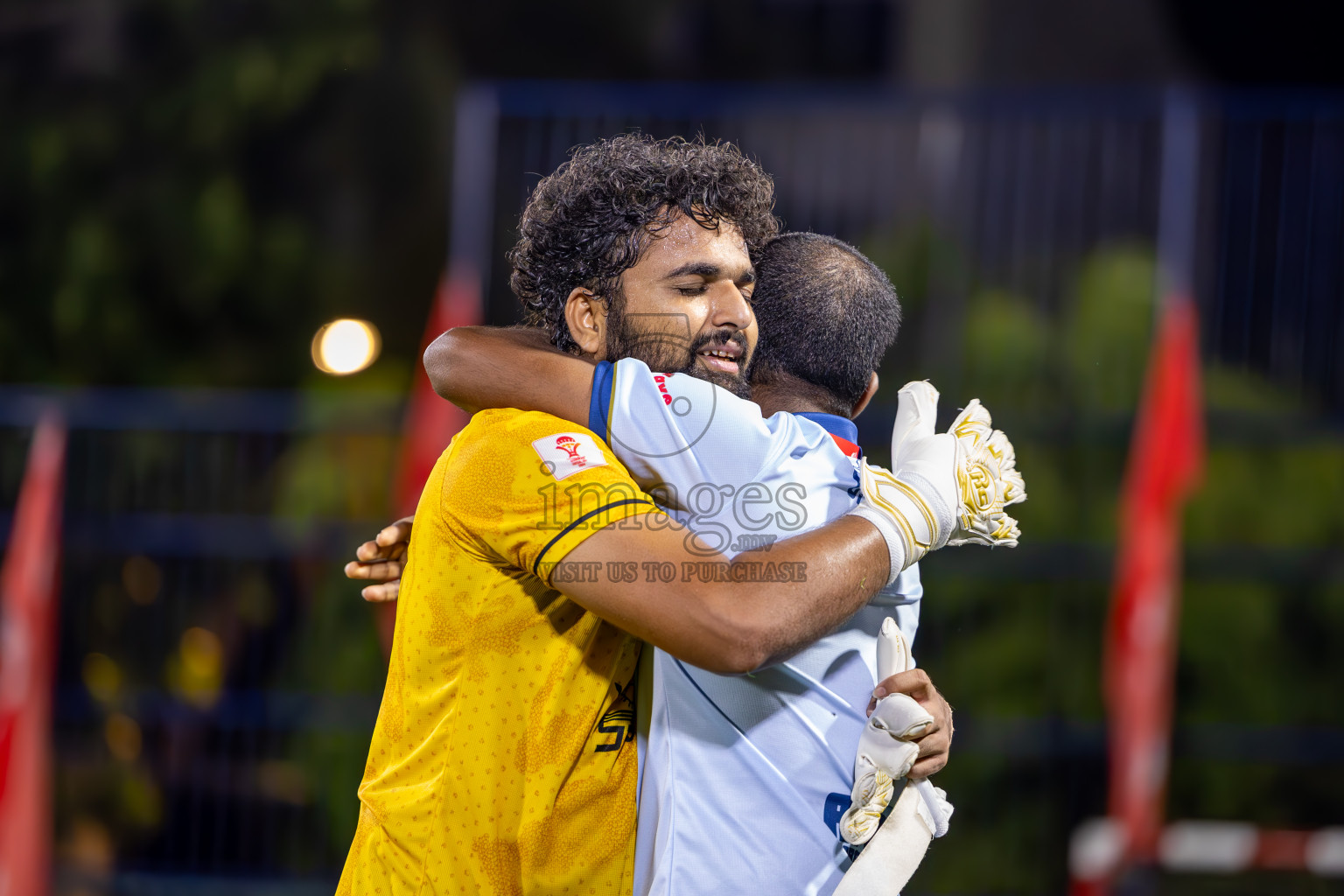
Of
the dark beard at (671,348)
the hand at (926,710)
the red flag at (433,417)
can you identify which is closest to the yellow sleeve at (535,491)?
the dark beard at (671,348)

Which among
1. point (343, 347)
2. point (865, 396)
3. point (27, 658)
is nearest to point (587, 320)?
point (865, 396)

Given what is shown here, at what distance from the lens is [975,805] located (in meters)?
4.97

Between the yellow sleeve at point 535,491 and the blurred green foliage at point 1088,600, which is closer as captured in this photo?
the yellow sleeve at point 535,491

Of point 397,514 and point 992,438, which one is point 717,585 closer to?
point 992,438

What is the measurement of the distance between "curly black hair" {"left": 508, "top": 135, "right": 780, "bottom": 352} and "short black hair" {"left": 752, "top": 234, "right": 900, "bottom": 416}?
0.11 m

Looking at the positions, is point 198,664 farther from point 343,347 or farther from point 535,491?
point 535,491

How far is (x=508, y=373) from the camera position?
1856 millimetres

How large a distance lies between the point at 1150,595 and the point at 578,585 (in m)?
3.41

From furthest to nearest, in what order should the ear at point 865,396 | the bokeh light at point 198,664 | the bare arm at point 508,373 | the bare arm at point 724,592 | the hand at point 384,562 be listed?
the bokeh light at point 198,664 → the hand at point 384,562 → the ear at point 865,396 → the bare arm at point 508,373 → the bare arm at point 724,592

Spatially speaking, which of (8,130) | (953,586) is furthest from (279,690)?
(8,130)

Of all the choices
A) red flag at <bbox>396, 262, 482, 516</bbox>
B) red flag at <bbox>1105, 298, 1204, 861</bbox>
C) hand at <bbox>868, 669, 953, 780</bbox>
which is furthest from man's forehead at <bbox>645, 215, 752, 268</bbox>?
red flag at <bbox>1105, 298, 1204, 861</bbox>

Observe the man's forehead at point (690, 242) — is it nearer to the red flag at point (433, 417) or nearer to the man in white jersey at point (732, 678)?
the man in white jersey at point (732, 678)

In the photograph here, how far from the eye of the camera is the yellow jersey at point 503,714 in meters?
1.75

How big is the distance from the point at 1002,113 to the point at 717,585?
3.98m
